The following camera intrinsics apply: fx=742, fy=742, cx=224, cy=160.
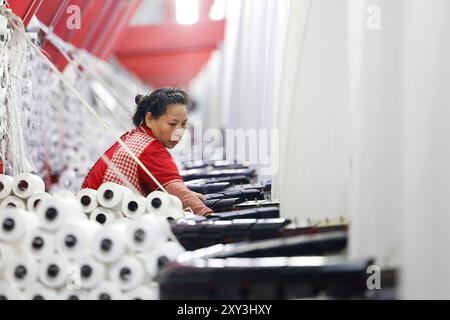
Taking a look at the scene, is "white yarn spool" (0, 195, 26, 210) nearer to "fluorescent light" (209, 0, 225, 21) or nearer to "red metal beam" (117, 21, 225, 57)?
"red metal beam" (117, 21, 225, 57)

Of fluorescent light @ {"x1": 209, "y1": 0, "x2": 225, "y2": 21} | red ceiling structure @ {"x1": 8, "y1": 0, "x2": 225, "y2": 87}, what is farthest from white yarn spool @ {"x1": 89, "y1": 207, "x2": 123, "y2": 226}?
fluorescent light @ {"x1": 209, "y1": 0, "x2": 225, "y2": 21}

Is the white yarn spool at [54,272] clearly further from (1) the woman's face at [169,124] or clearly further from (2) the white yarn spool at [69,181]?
(2) the white yarn spool at [69,181]

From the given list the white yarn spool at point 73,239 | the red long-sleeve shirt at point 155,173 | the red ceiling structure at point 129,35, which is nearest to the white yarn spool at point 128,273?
the white yarn spool at point 73,239

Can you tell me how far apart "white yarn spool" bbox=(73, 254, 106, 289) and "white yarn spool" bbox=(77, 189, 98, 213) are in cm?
59

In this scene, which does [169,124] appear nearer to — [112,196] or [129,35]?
[112,196]

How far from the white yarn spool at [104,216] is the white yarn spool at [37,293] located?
1.74 feet

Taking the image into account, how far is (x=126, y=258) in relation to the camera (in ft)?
6.25

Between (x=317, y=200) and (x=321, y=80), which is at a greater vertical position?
(x=321, y=80)

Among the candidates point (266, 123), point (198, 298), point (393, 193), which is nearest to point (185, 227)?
point (198, 298)

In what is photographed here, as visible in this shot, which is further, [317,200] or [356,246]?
[317,200]

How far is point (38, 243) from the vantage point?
1.95 metres
